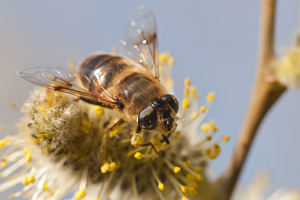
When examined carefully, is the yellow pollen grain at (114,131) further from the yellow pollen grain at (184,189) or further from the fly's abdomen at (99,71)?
the yellow pollen grain at (184,189)

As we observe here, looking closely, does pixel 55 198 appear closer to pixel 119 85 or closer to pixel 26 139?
pixel 26 139

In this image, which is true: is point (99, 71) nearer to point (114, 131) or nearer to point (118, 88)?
point (118, 88)

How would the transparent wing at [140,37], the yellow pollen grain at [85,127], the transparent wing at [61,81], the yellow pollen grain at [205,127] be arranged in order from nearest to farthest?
the transparent wing at [61,81] < the yellow pollen grain at [85,127] < the transparent wing at [140,37] < the yellow pollen grain at [205,127]

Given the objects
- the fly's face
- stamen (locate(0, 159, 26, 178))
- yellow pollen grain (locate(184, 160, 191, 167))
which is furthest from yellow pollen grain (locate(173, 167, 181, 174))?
stamen (locate(0, 159, 26, 178))

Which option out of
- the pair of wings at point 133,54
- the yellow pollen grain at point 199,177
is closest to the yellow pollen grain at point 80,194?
the pair of wings at point 133,54

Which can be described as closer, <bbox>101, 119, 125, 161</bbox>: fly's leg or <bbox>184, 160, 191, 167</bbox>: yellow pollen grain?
<bbox>101, 119, 125, 161</bbox>: fly's leg

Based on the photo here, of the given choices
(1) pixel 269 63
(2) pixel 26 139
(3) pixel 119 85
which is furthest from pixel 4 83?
(1) pixel 269 63

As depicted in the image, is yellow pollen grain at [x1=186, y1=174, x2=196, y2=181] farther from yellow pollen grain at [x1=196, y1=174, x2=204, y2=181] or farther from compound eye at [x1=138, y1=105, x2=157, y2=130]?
compound eye at [x1=138, y1=105, x2=157, y2=130]
